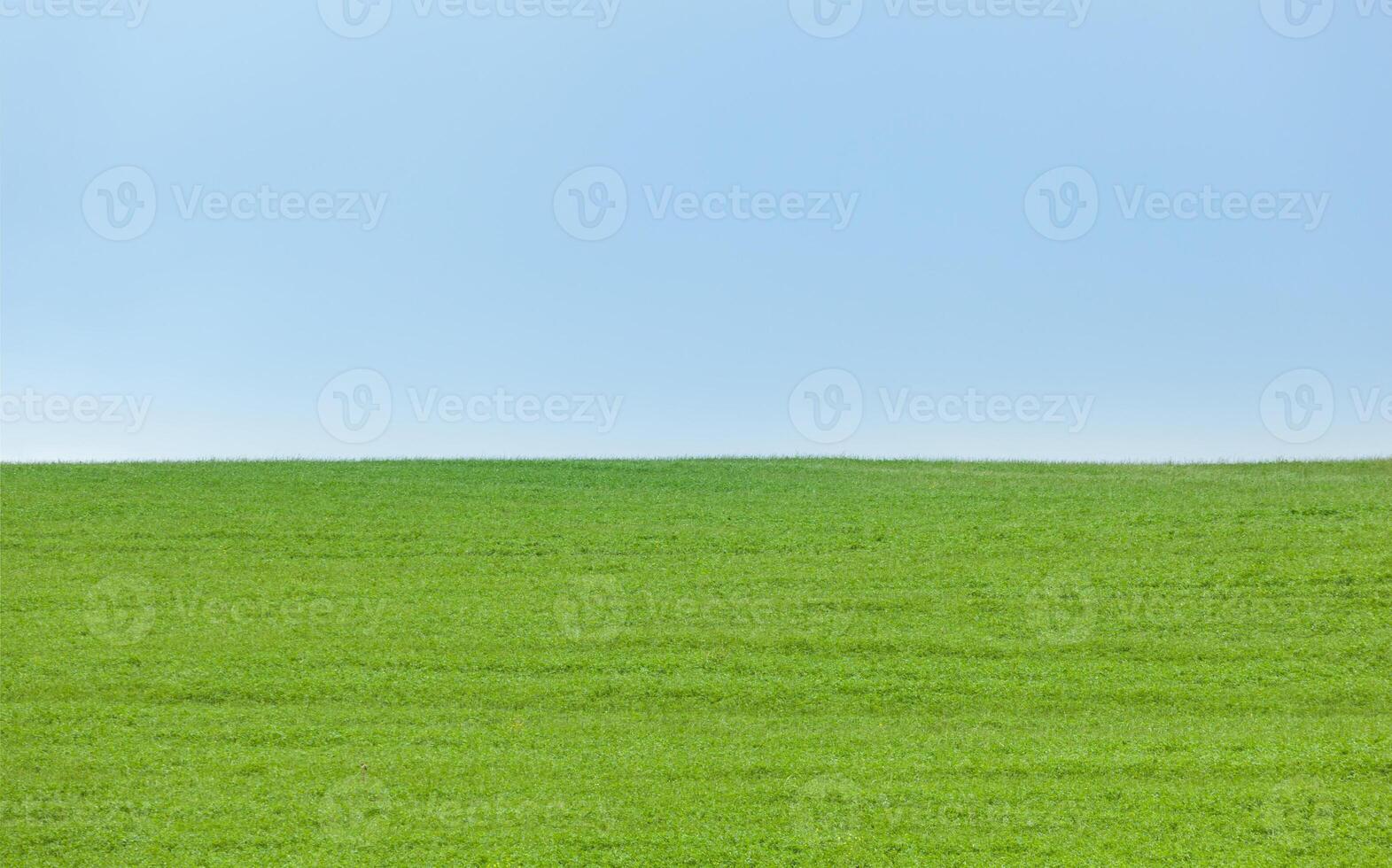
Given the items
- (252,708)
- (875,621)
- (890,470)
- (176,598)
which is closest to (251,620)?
(176,598)

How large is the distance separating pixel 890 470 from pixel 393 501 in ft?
37.1

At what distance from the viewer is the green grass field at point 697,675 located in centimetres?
954

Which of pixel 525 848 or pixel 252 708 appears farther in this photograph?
pixel 252 708

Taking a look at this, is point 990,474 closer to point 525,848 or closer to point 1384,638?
point 1384,638

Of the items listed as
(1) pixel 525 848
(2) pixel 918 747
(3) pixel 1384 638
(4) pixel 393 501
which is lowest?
(1) pixel 525 848

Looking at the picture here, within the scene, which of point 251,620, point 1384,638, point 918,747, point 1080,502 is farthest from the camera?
point 1080,502

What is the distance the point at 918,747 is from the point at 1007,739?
100 cm

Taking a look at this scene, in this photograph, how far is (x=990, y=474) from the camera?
79.6 ft

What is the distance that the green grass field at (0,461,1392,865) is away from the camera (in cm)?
954

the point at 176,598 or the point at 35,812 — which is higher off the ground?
the point at 176,598

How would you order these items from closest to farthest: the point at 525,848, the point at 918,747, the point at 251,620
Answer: the point at 525,848, the point at 918,747, the point at 251,620

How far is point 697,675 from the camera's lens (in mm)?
13211

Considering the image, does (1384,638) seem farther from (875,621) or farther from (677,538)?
(677,538)

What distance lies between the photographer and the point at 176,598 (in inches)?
635
